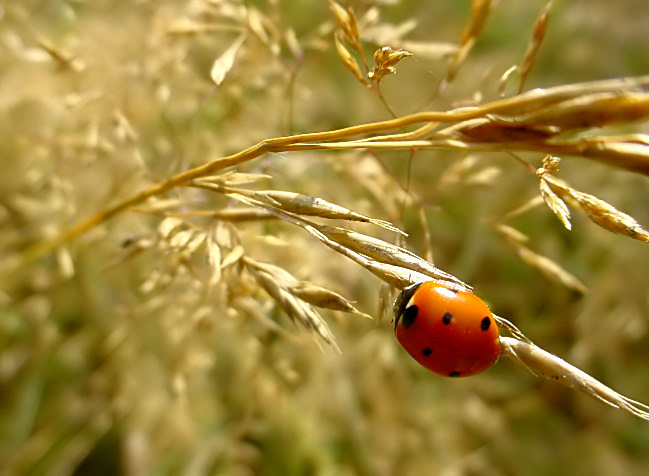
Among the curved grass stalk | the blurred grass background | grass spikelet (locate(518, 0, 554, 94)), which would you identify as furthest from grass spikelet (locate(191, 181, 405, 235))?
the blurred grass background

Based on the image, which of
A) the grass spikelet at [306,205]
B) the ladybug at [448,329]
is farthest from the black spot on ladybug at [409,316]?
the grass spikelet at [306,205]

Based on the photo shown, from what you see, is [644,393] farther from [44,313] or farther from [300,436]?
[44,313]

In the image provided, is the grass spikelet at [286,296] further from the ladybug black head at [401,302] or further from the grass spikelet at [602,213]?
→ the grass spikelet at [602,213]

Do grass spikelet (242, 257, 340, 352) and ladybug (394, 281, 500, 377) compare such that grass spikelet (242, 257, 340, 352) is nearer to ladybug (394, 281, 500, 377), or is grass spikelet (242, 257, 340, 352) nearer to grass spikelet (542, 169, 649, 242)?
ladybug (394, 281, 500, 377)

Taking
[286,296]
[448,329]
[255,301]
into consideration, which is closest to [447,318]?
[448,329]

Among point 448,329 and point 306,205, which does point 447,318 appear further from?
point 306,205

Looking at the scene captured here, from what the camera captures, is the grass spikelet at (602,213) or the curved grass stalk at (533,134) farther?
the grass spikelet at (602,213)

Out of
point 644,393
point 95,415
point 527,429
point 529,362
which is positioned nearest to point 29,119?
point 95,415
